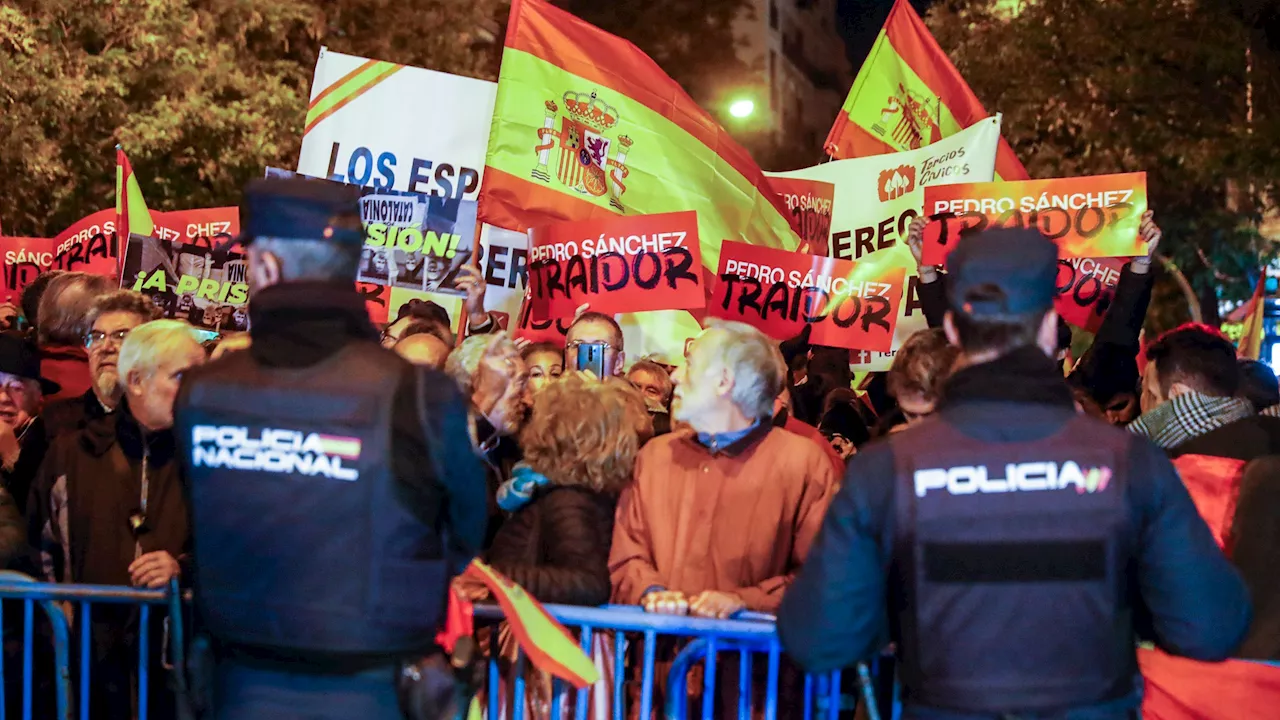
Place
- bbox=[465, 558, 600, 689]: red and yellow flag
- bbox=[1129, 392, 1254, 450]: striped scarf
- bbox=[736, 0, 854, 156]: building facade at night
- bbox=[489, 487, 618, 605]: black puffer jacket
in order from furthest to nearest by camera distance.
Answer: bbox=[736, 0, 854, 156]: building facade at night < bbox=[1129, 392, 1254, 450]: striped scarf < bbox=[489, 487, 618, 605]: black puffer jacket < bbox=[465, 558, 600, 689]: red and yellow flag

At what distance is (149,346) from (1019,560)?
2907 mm

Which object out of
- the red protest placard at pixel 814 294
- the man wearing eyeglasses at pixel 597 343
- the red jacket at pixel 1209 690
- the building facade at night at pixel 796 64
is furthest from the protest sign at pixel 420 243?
the building facade at night at pixel 796 64

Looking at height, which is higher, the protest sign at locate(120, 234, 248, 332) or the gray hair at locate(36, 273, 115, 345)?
the protest sign at locate(120, 234, 248, 332)

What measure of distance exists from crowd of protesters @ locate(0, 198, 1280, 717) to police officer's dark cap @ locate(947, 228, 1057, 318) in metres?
1.26

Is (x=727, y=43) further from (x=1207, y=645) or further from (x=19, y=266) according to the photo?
(x=1207, y=645)

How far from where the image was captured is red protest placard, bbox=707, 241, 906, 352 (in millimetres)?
7336

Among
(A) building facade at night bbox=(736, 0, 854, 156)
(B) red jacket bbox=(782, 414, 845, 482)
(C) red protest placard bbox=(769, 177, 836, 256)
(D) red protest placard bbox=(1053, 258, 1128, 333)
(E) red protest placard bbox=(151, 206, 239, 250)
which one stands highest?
(A) building facade at night bbox=(736, 0, 854, 156)

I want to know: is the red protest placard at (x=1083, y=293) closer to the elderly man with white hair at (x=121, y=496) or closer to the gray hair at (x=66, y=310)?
the elderly man with white hair at (x=121, y=496)

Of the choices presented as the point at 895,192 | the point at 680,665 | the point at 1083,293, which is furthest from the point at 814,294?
the point at 680,665

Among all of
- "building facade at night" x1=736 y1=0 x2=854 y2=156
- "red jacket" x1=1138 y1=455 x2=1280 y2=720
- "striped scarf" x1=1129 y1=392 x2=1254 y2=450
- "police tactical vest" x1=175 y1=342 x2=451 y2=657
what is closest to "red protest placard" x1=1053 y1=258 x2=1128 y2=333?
"striped scarf" x1=1129 y1=392 x2=1254 y2=450

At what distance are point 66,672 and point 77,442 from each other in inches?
30.8

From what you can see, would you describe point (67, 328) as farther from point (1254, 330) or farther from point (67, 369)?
point (1254, 330)

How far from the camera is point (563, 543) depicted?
3.82 meters

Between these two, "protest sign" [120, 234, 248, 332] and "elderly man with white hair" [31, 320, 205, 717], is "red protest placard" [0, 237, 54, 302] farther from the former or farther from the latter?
"elderly man with white hair" [31, 320, 205, 717]
